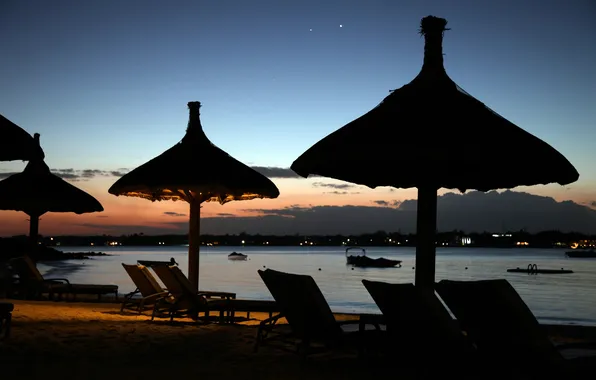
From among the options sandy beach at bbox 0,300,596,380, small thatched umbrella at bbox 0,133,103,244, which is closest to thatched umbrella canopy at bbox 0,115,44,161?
sandy beach at bbox 0,300,596,380

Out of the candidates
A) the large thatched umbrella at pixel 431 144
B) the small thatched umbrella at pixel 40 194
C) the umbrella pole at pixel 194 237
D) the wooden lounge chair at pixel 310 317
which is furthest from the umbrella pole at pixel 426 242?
the small thatched umbrella at pixel 40 194

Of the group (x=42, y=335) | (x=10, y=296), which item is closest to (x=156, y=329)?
(x=42, y=335)

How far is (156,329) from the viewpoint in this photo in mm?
8586

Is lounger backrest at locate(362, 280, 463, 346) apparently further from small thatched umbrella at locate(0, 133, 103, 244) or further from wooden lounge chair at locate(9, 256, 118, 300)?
small thatched umbrella at locate(0, 133, 103, 244)

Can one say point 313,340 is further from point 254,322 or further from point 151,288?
point 151,288

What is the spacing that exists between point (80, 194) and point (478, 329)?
1137 cm

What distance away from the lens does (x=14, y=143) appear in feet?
23.7

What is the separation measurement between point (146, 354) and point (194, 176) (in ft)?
13.7

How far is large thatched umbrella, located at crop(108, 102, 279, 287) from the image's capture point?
10422 millimetres

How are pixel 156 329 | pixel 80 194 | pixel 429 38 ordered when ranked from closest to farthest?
1. pixel 429 38
2. pixel 156 329
3. pixel 80 194

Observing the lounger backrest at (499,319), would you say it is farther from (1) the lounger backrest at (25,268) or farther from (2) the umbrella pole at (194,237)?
(1) the lounger backrest at (25,268)

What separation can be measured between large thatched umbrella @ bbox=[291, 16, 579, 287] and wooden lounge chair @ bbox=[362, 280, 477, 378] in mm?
1154

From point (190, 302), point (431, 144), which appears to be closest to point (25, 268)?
point (190, 302)

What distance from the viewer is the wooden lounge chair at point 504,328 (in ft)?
15.0
